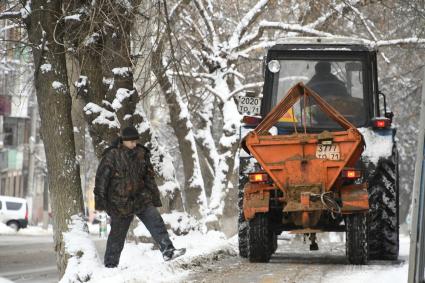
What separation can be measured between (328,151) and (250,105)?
174 centimetres

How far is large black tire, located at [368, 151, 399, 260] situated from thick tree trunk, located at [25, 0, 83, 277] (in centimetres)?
362

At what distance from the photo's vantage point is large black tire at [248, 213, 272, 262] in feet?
38.7

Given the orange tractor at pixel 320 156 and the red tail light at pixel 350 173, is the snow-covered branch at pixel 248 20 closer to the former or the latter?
the orange tractor at pixel 320 156

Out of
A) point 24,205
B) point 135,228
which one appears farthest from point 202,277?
point 24,205

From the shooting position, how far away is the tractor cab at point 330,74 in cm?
1288

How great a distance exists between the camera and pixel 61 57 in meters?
13.1

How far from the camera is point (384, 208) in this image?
41.0ft

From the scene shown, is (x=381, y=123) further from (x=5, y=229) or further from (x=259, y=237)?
(x=5, y=229)

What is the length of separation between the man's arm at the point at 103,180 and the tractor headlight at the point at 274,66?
264cm

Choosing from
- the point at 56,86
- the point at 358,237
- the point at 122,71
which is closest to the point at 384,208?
the point at 358,237

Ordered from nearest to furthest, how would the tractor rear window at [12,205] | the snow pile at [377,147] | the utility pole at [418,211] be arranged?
the utility pole at [418,211] → the snow pile at [377,147] → the tractor rear window at [12,205]

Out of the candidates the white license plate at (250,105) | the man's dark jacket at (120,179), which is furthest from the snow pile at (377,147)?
the man's dark jacket at (120,179)

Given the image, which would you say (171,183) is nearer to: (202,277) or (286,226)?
(286,226)

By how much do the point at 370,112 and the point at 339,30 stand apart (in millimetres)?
15323
